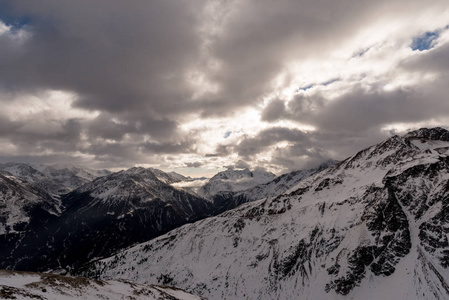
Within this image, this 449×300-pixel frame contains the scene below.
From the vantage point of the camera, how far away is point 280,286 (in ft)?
630

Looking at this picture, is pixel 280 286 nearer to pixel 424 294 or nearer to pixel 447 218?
pixel 424 294

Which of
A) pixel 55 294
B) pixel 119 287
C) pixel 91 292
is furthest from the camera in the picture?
pixel 119 287

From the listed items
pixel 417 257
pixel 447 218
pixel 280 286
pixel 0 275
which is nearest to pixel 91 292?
pixel 0 275

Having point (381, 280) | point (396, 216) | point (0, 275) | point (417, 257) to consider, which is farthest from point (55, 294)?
point (396, 216)

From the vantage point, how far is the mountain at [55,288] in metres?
57.1

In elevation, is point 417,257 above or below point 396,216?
below

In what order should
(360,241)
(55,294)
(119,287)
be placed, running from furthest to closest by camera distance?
(360,241)
(119,287)
(55,294)

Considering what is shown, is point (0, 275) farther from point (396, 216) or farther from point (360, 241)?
point (396, 216)

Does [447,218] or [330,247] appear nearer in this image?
[447,218]

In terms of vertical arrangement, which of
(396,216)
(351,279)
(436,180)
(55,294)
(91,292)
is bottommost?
(351,279)

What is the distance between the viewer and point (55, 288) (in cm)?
7175

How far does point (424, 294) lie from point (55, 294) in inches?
7148

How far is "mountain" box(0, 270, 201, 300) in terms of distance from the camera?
57069 mm

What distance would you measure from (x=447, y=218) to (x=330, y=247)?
7723 centimetres
